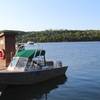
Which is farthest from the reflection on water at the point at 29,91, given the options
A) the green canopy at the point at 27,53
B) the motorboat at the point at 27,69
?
the green canopy at the point at 27,53

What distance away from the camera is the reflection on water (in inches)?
1121

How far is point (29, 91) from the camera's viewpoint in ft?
99.7

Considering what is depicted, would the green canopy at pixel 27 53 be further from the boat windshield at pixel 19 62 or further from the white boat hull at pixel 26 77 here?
the white boat hull at pixel 26 77

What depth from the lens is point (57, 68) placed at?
36469mm

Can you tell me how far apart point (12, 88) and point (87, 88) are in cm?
649

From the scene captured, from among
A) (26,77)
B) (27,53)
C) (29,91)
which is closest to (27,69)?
(26,77)

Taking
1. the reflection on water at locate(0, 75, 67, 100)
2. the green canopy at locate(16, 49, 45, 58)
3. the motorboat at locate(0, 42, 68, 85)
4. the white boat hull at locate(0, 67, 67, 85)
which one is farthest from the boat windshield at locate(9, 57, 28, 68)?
the reflection on water at locate(0, 75, 67, 100)

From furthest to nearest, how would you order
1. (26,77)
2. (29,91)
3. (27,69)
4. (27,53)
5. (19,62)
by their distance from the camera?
(27,53)
(19,62)
(27,69)
(26,77)
(29,91)

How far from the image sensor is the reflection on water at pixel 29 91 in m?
28.5

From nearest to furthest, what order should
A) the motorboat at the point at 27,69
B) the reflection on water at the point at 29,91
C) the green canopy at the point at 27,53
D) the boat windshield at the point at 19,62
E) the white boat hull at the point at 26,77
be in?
the reflection on water at the point at 29,91, the white boat hull at the point at 26,77, the motorboat at the point at 27,69, the boat windshield at the point at 19,62, the green canopy at the point at 27,53

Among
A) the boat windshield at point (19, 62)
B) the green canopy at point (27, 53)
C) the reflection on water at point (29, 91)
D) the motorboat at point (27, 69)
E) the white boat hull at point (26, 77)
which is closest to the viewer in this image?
the reflection on water at point (29, 91)

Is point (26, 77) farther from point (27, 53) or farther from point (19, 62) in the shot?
point (27, 53)

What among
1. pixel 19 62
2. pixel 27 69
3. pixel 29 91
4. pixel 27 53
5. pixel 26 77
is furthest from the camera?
pixel 27 53

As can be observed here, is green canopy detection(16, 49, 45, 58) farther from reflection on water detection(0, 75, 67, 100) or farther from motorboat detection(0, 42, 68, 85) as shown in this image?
reflection on water detection(0, 75, 67, 100)
